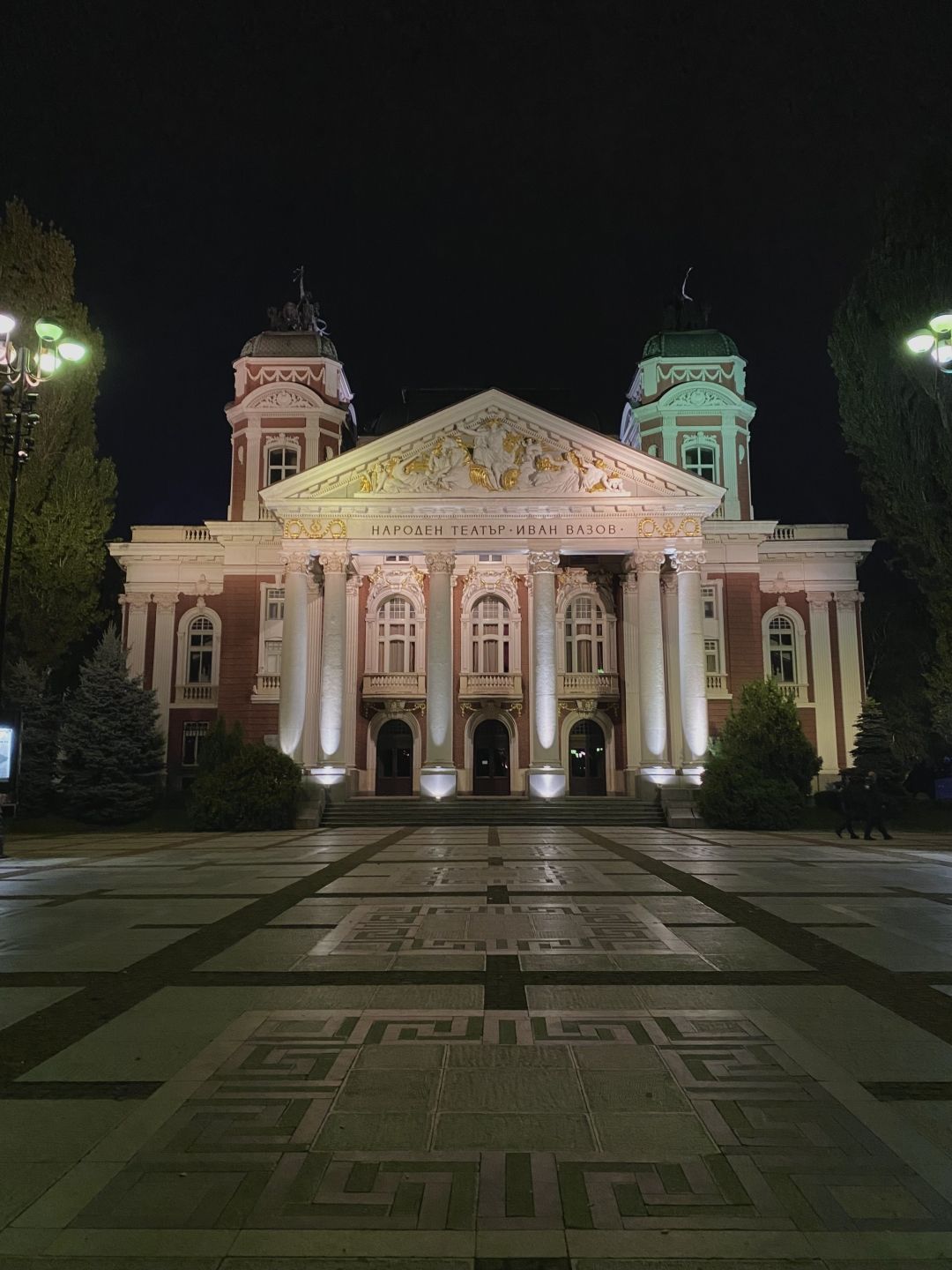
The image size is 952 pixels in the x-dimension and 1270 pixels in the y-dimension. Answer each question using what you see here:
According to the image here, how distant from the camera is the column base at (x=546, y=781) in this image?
32500 millimetres

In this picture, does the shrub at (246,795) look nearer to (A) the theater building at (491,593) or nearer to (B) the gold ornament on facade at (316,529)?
(A) the theater building at (491,593)

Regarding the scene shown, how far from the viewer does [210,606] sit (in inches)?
1599

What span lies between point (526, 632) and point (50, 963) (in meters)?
32.6

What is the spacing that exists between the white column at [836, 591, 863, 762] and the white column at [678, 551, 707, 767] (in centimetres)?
859

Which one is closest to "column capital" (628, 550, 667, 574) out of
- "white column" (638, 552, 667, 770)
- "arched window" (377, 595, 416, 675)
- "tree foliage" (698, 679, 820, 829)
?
"white column" (638, 552, 667, 770)

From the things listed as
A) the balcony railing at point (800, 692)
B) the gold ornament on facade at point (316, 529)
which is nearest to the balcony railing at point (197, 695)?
the gold ornament on facade at point (316, 529)

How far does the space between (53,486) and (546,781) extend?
66.4 ft

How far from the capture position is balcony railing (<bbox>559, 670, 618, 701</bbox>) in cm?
3800

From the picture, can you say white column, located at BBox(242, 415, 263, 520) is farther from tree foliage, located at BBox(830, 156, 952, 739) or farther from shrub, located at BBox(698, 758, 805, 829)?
tree foliage, located at BBox(830, 156, 952, 739)

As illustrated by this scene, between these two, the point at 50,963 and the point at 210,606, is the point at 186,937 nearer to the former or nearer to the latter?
the point at 50,963

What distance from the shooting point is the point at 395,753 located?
128ft

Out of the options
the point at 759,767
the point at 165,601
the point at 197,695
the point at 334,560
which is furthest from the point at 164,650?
the point at 759,767

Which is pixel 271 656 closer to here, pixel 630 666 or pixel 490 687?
pixel 490 687

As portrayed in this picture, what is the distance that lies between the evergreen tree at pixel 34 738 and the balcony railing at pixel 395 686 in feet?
39.7
